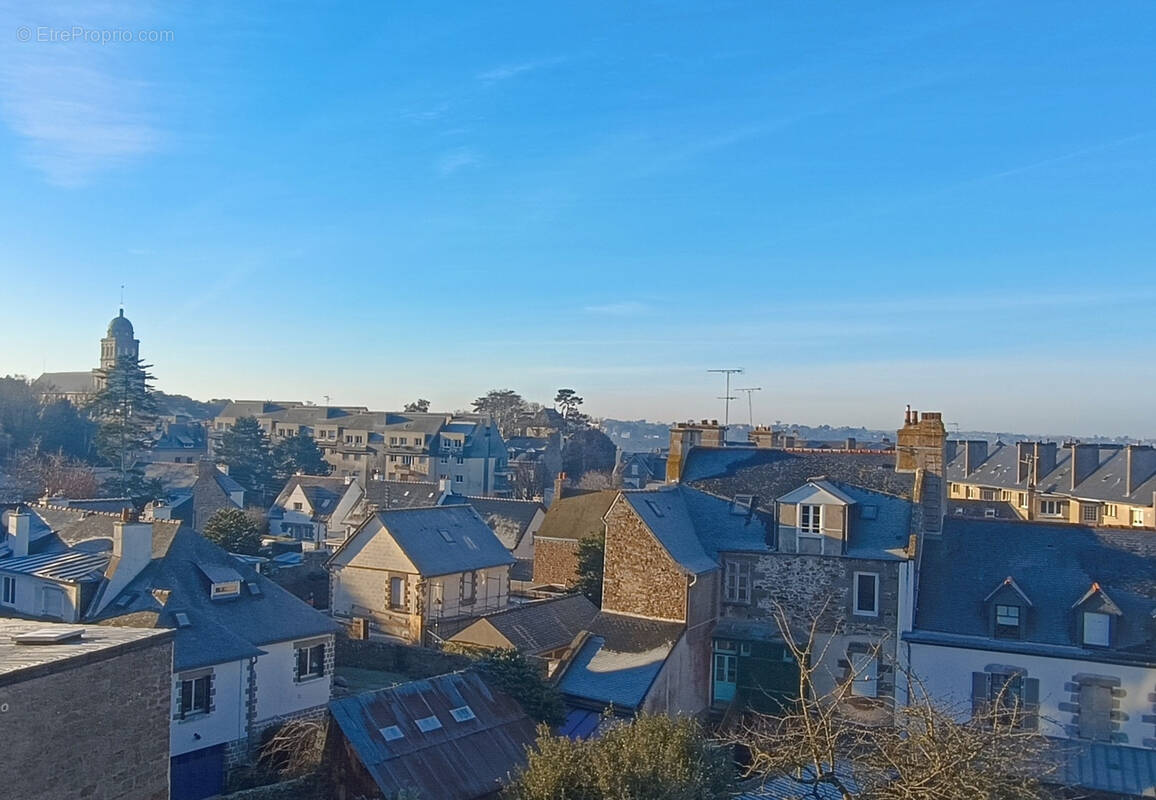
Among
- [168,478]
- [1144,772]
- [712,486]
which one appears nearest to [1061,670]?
[1144,772]

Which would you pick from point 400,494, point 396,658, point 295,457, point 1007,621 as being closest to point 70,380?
point 295,457

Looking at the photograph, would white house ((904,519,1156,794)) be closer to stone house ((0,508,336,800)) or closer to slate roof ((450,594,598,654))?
slate roof ((450,594,598,654))

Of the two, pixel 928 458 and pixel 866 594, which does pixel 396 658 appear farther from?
pixel 928 458

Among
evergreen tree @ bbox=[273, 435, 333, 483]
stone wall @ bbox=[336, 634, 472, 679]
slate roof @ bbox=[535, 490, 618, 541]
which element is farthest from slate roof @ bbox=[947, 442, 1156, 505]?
evergreen tree @ bbox=[273, 435, 333, 483]

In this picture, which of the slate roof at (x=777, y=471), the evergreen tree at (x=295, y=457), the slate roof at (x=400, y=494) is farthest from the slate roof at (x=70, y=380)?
the slate roof at (x=777, y=471)

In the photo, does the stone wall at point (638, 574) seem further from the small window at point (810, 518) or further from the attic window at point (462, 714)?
the attic window at point (462, 714)

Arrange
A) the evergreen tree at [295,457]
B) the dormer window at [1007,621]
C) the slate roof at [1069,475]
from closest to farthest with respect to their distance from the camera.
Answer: the dormer window at [1007,621]
the slate roof at [1069,475]
the evergreen tree at [295,457]
